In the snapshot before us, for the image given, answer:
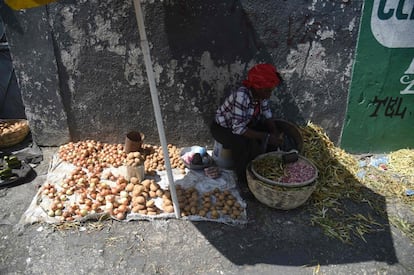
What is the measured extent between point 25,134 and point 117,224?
2413 millimetres

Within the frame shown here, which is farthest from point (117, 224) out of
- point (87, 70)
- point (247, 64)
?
point (247, 64)

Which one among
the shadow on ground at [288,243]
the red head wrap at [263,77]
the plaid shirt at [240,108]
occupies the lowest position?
the shadow on ground at [288,243]

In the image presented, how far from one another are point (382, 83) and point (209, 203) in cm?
270

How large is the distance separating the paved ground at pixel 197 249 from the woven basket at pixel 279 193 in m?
0.18

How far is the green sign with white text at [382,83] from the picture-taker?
3758 mm

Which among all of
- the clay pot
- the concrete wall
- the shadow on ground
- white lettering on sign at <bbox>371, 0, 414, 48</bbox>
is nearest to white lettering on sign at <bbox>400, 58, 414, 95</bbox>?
white lettering on sign at <bbox>371, 0, 414, 48</bbox>

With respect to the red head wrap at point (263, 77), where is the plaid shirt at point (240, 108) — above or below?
below

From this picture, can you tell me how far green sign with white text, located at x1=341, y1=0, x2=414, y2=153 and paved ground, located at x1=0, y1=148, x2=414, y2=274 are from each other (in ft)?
4.69

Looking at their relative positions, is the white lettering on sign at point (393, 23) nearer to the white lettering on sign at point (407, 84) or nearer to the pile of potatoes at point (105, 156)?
the white lettering on sign at point (407, 84)

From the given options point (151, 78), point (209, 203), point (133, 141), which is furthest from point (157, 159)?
point (151, 78)

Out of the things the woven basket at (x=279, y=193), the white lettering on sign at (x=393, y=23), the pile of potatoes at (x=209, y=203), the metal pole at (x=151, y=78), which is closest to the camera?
the metal pole at (x=151, y=78)

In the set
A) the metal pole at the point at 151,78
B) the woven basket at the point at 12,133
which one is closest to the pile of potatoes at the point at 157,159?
the metal pole at the point at 151,78

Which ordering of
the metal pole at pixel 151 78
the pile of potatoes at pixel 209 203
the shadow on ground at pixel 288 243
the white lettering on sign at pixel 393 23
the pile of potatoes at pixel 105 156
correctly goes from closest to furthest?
the metal pole at pixel 151 78, the shadow on ground at pixel 288 243, the pile of potatoes at pixel 209 203, the white lettering on sign at pixel 393 23, the pile of potatoes at pixel 105 156

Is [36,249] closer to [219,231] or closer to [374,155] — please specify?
[219,231]
